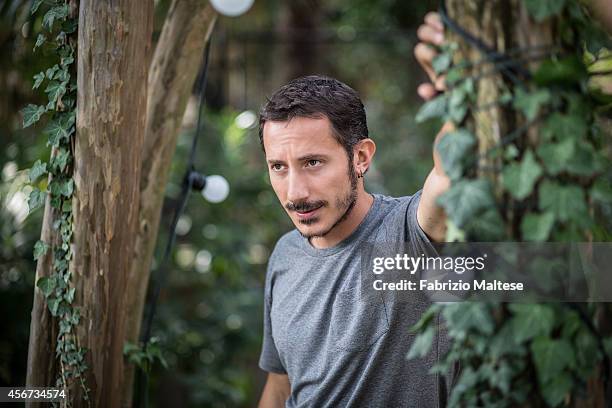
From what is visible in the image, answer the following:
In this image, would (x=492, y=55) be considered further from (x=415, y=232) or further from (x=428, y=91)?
(x=415, y=232)

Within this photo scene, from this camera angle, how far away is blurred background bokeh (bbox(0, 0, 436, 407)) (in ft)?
11.4

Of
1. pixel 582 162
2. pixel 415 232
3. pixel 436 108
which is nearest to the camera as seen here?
pixel 582 162

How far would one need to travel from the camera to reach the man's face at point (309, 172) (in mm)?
1771

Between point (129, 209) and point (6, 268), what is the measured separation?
2.04 m

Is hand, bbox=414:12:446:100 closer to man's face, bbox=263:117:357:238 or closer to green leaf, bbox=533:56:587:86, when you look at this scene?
green leaf, bbox=533:56:587:86

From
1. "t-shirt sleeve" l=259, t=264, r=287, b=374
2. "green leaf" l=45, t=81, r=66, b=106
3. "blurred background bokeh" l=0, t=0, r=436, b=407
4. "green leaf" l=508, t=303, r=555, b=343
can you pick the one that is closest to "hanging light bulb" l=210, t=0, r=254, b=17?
"green leaf" l=45, t=81, r=66, b=106

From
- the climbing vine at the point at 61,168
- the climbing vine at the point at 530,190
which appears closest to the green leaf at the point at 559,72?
the climbing vine at the point at 530,190

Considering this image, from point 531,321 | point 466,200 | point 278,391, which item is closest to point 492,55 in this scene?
point 466,200

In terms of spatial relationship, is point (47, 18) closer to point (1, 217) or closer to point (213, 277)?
point (1, 217)

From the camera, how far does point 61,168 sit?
176 cm

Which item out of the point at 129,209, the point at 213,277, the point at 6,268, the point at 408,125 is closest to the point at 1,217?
the point at 6,268

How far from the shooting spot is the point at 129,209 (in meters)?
1.84

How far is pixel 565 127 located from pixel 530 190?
0.39 ft

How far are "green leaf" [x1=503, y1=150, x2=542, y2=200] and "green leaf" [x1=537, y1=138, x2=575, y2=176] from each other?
16 mm
